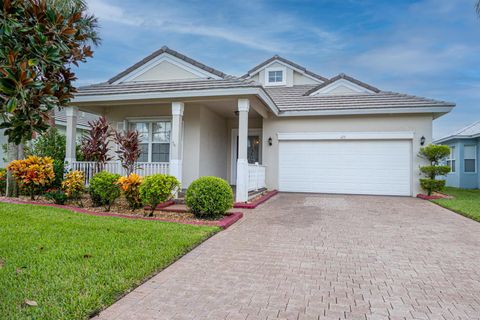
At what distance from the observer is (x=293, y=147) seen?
13.0 metres

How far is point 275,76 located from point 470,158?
12.7 m

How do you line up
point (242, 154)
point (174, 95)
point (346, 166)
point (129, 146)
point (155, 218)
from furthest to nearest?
point (346, 166) → point (174, 95) → point (242, 154) → point (129, 146) → point (155, 218)

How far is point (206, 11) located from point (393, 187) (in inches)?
431

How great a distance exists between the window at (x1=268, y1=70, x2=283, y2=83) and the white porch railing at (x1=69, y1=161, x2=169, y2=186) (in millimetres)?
9717

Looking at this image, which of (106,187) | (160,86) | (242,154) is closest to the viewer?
(106,187)

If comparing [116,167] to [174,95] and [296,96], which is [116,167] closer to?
[174,95]

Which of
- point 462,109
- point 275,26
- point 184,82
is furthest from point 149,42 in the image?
point 462,109

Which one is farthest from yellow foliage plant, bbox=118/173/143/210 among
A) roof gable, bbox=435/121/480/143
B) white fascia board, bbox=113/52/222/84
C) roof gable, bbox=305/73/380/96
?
roof gable, bbox=435/121/480/143

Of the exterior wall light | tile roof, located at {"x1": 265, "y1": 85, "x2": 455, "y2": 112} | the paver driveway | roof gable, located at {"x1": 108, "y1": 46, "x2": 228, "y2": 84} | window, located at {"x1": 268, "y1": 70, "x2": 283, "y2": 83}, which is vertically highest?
window, located at {"x1": 268, "y1": 70, "x2": 283, "y2": 83}

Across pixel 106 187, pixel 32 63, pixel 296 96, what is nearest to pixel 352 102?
pixel 296 96

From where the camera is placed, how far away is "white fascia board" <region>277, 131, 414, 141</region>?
39.0 feet

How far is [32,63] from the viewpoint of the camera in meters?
2.83

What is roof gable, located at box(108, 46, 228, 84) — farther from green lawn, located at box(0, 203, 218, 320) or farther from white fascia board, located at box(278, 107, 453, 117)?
green lawn, located at box(0, 203, 218, 320)

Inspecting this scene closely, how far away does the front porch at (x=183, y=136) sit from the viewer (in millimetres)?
9383
